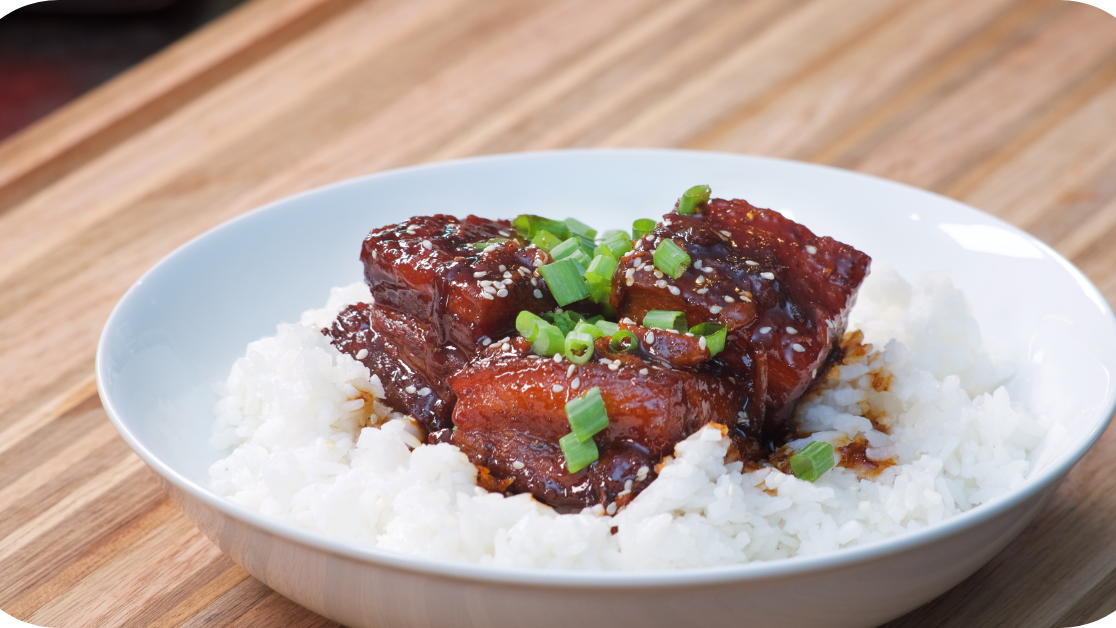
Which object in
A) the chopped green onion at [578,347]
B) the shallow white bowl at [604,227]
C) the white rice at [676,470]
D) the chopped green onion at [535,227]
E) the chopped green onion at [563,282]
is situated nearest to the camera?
the shallow white bowl at [604,227]

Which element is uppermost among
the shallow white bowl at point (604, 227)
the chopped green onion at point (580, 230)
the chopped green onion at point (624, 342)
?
the chopped green onion at point (624, 342)

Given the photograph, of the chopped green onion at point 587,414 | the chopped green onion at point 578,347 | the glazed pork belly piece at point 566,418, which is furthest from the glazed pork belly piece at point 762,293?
the chopped green onion at point 587,414

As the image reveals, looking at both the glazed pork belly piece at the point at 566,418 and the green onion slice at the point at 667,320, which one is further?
the green onion slice at the point at 667,320

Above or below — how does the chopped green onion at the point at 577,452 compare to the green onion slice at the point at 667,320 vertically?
below

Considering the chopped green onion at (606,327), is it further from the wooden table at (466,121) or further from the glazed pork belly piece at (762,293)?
the wooden table at (466,121)

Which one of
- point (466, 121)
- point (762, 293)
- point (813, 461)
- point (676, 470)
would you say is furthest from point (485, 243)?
point (466, 121)

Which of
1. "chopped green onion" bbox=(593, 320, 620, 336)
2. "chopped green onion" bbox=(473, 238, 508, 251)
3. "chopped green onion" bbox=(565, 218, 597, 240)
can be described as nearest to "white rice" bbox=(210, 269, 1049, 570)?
"chopped green onion" bbox=(593, 320, 620, 336)
